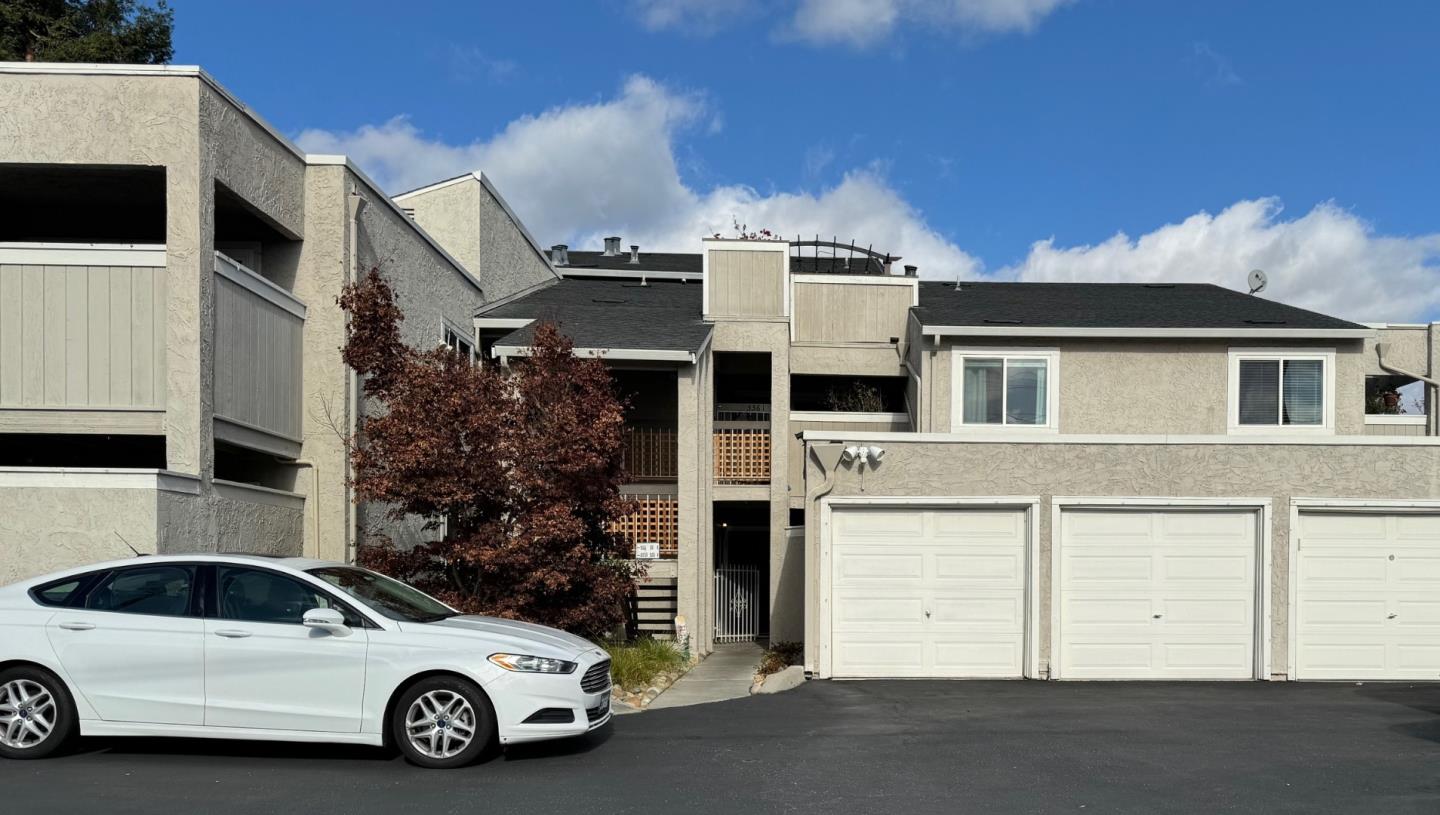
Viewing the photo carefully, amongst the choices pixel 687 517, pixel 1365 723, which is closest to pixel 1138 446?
pixel 1365 723

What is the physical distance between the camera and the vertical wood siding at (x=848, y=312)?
22.5 m

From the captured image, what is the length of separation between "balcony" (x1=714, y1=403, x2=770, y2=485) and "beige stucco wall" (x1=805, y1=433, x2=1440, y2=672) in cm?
580

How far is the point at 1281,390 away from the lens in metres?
19.8

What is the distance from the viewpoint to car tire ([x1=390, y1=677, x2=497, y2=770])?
29.1 ft

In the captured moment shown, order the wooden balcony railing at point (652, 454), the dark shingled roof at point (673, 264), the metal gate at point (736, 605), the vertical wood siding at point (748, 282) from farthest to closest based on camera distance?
the dark shingled roof at point (673, 264) < the metal gate at point (736, 605) < the vertical wood siding at point (748, 282) < the wooden balcony railing at point (652, 454)

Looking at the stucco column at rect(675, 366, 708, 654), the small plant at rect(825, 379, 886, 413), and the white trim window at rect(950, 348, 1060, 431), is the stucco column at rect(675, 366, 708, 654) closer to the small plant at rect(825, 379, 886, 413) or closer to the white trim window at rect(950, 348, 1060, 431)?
the white trim window at rect(950, 348, 1060, 431)

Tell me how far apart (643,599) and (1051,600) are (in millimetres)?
6470

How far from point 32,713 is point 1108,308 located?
17297 millimetres

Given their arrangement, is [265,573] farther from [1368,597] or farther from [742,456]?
[1368,597]

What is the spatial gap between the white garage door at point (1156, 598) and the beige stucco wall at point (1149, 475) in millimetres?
286

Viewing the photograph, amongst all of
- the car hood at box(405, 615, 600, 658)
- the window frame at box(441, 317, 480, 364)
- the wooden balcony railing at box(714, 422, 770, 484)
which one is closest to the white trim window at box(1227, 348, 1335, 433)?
the wooden balcony railing at box(714, 422, 770, 484)

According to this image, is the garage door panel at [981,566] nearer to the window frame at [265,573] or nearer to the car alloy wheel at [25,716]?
the window frame at [265,573]

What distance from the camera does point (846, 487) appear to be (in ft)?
50.1

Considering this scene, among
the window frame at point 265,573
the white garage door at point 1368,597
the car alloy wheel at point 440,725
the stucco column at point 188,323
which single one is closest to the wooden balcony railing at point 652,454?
the stucco column at point 188,323
